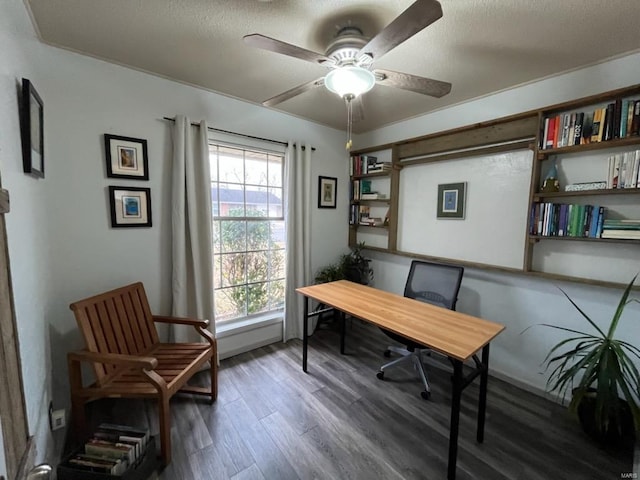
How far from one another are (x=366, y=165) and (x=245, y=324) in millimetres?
2382

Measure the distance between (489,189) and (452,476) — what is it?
216 cm

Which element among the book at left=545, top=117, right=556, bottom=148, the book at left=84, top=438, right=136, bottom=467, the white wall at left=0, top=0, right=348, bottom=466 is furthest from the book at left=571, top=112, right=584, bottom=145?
the book at left=84, top=438, right=136, bottom=467

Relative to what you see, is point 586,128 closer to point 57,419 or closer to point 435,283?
point 435,283

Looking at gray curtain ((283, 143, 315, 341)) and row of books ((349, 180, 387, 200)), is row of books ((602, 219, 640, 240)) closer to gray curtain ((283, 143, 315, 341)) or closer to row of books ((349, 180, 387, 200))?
row of books ((349, 180, 387, 200))

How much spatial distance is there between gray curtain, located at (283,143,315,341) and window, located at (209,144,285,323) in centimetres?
15

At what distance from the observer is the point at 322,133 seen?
3.26 meters

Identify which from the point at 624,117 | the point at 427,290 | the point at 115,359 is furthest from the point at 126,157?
the point at 624,117

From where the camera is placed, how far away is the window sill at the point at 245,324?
2.66m

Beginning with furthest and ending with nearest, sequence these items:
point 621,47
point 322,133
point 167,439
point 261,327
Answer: point 322,133 < point 261,327 < point 621,47 < point 167,439

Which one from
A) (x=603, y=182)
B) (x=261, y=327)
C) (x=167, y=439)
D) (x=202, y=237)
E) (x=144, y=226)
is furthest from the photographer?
(x=261, y=327)

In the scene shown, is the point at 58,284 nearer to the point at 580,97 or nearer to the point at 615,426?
the point at 615,426

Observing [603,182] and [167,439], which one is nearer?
[167,439]

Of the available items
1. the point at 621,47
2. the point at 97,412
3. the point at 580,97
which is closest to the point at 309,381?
the point at 97,412

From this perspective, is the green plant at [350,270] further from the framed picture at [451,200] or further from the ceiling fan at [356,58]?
the ceiling fan at [356,58]
